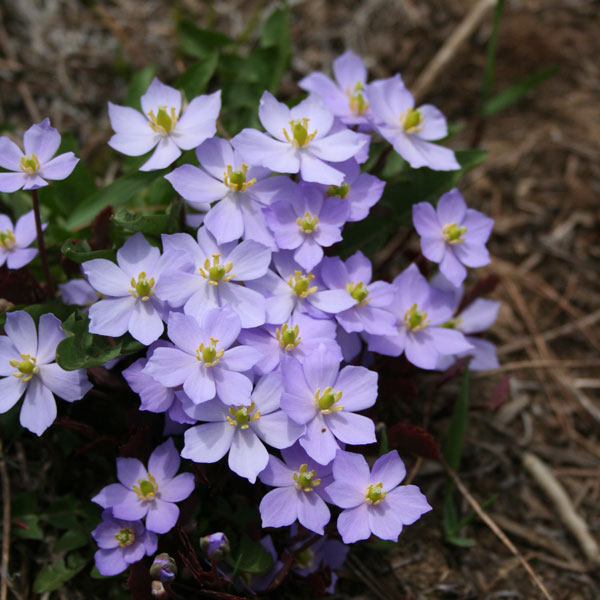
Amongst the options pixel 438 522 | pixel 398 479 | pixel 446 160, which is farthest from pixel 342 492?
pixel 446 160

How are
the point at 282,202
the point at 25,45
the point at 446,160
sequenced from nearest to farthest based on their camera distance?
the point at 282,202 → the point at 446,160 → the point at 25,45

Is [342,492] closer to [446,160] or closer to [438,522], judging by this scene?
[438,522]

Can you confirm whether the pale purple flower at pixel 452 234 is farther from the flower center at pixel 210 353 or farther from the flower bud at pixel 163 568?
the flower bud at pixel 163 568

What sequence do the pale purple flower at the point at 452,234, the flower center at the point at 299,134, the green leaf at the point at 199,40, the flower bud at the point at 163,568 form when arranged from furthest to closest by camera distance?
the green leaf at the point at 199,40
the pale purple flower at the point at 452,234
the flower center at the point at 299,134
the flower bud at the point at 163,568

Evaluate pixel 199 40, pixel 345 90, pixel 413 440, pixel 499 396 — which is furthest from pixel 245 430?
pixel 199 40

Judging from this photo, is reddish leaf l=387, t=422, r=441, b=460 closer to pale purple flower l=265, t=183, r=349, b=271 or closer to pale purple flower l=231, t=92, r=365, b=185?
pale purple flower l=265, t=183, r=349, b=271

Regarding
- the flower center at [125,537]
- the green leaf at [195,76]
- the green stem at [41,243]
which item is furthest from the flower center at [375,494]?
the green leaf at [195,76]
